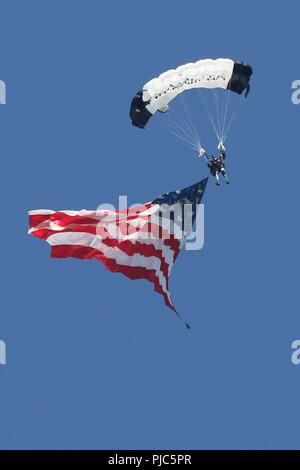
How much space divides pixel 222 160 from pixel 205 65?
2.64m

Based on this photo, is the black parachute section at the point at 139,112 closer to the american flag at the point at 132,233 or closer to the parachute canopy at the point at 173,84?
the parachute canopy at the point at 173,84

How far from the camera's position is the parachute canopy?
283ft

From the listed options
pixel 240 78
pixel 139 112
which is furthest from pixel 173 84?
pixel 240 78

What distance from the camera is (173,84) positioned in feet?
284

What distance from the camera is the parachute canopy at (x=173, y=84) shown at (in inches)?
3401

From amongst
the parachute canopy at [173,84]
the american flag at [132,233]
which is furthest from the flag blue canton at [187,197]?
the parachute canopy at [173,84]

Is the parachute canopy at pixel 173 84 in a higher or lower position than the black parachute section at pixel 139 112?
higher

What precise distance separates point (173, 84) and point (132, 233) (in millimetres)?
4451

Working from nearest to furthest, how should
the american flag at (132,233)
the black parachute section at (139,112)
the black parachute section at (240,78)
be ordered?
the black parachute section at (139,112) → the black parachute section at (240,78) → the american flag at (132,233)

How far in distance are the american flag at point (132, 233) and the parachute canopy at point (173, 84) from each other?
9.32 ft

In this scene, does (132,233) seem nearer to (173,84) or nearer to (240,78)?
(173,84)

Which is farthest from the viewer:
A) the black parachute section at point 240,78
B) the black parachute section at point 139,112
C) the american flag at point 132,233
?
the american flag at point 132,233
